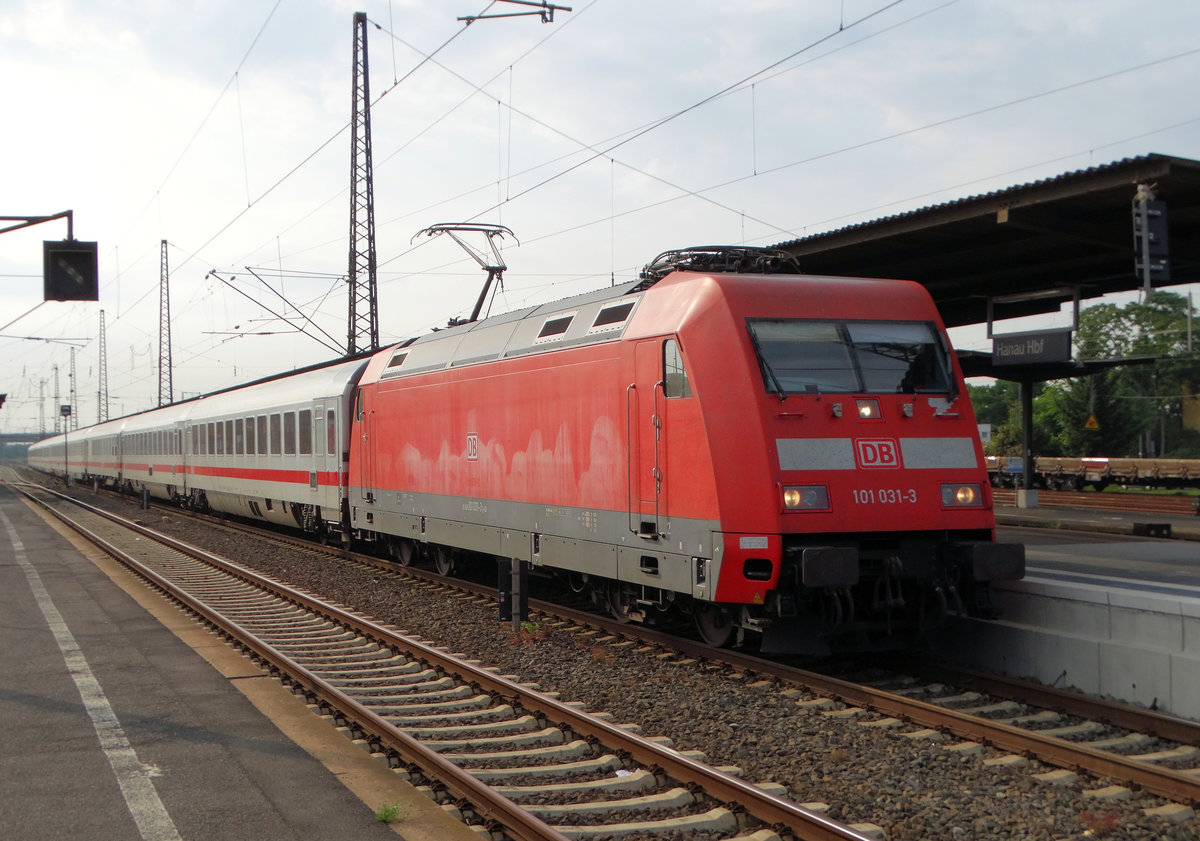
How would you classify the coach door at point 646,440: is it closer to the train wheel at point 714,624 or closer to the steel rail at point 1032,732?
the train wheel at point 714,624

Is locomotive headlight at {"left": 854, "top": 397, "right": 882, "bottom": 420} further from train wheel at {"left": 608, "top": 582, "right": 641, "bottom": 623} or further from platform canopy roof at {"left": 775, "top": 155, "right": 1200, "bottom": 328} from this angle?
platform canopy roof at {"left": 775, "top": 155, "right": 1200, "bottom": 328}

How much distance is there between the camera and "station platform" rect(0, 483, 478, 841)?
5543mm

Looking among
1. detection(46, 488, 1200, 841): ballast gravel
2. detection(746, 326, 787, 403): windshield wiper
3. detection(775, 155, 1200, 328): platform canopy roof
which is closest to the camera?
detection(46, 488, 1200, 841): ballast gravel

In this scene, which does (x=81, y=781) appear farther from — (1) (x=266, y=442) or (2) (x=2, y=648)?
(1) (x=266, y=442)

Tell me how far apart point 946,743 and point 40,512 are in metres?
35.1

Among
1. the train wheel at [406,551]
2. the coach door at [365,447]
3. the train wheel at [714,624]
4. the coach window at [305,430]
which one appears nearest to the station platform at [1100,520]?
the train wheel at [406,551]

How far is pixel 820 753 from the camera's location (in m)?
6.89

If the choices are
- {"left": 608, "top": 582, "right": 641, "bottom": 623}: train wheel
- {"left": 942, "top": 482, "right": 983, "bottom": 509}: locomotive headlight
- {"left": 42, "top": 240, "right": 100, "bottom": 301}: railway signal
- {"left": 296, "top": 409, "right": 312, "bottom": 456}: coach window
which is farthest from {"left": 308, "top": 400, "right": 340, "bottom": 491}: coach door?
{"left": 942, "top": 482, "right": 983, "bottom": 509}: locomotive headlight

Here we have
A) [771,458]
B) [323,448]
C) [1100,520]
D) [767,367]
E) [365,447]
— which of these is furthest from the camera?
[1100,520]

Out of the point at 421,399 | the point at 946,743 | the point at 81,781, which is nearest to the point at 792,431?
the point at 946,743

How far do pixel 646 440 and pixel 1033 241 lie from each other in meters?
7.84

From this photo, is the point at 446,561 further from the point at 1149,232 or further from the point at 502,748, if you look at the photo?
the point at 1149,232

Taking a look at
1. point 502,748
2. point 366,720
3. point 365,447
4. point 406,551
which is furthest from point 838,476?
point 365,447

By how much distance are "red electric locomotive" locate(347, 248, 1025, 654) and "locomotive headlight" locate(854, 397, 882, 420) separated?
0.04 feet
